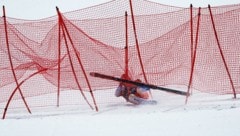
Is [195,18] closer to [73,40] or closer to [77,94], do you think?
[73,40]

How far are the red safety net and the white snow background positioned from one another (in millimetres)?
400

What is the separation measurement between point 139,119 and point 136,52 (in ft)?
6.82

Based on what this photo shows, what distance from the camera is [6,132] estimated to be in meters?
7.76

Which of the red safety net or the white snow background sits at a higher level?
the red safety net

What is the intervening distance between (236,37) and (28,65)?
427 cm

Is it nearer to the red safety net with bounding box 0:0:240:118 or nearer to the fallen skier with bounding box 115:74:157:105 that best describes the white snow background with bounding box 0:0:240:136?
the fallen skier with bounding box 115:74:157:105

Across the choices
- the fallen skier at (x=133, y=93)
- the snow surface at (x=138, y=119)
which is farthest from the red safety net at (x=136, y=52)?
the snow surface at (x=138, y=119)

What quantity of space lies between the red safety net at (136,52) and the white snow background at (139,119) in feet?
1.31

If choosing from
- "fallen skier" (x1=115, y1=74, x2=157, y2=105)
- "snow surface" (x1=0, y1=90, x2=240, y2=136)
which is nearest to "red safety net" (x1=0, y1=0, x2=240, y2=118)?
"fallen skier" (x1=115, y1=74, x2=157, y2=105)

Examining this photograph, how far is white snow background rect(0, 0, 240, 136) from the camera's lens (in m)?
7.08

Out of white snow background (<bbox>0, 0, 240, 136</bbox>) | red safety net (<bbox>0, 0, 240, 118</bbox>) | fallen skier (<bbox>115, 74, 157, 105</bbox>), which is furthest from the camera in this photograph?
fallen skier (<bbox>115, 74, 157, 105</bbox>)

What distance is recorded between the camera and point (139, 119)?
25.9ft

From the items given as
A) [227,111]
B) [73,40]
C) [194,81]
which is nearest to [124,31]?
[73,40]

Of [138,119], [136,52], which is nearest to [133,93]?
[136,52]
